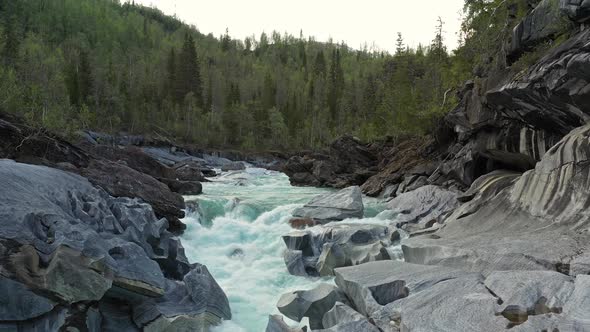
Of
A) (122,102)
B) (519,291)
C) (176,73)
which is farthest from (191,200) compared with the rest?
(176,73)

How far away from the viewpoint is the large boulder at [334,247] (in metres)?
11.2

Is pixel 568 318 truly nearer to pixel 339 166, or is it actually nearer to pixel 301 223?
pixel 301 223

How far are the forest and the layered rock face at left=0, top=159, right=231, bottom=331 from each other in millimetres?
14533

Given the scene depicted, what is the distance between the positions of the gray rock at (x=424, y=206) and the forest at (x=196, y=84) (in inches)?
320

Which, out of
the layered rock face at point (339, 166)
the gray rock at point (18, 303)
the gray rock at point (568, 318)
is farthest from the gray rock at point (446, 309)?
the layered rock face at point (339, 166)

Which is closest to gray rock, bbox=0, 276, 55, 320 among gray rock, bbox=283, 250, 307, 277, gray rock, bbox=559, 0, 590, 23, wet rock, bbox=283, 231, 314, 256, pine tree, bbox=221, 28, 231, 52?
gray rock, bbox=283, 250, 307, 277

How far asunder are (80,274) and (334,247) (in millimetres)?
6577

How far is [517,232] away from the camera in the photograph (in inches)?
386

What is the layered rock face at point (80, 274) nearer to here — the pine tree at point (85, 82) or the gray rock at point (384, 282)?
the gray rock at point (384, 282)

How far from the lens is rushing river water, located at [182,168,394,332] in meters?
9.77

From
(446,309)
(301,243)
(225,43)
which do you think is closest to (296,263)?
(301,243)

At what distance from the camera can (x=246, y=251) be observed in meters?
13.6

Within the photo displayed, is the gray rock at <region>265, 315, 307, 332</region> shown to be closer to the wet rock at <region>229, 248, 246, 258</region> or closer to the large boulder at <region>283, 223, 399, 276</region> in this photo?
the large boulder at <region>283, 223, 399, 276</region>

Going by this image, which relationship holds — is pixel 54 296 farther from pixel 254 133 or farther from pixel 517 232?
pixel 254 133
